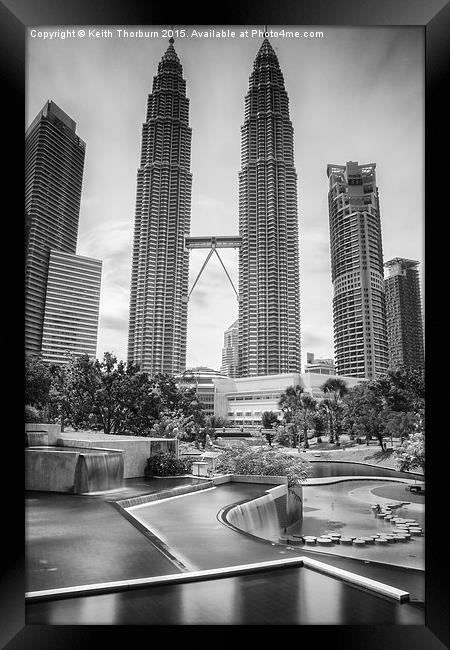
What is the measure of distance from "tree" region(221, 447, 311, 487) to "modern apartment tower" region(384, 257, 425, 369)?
1.82 meters

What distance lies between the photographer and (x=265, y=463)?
5.79m

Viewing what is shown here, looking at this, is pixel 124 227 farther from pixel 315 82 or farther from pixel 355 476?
pixel 355 476

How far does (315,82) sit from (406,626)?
3812mm

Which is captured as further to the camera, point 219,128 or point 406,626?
point 219,128

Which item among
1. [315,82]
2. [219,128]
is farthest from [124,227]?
[315,82]

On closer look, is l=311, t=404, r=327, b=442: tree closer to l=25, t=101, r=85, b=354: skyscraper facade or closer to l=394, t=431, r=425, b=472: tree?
l=394, t=431, r=425, b=472: tree

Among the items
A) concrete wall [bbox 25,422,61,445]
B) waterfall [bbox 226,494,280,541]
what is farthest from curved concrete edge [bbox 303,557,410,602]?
concrete wall [bbox 25,422,61,445]

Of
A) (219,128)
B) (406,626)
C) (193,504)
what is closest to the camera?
(406,626)

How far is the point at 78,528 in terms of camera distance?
3533mm

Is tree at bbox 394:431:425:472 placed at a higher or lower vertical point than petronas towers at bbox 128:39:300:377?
lower

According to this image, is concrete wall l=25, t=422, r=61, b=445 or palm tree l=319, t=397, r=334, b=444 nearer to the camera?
palm tree l=319, t=397, r=334, b=444

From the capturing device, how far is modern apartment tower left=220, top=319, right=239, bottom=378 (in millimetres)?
4930
